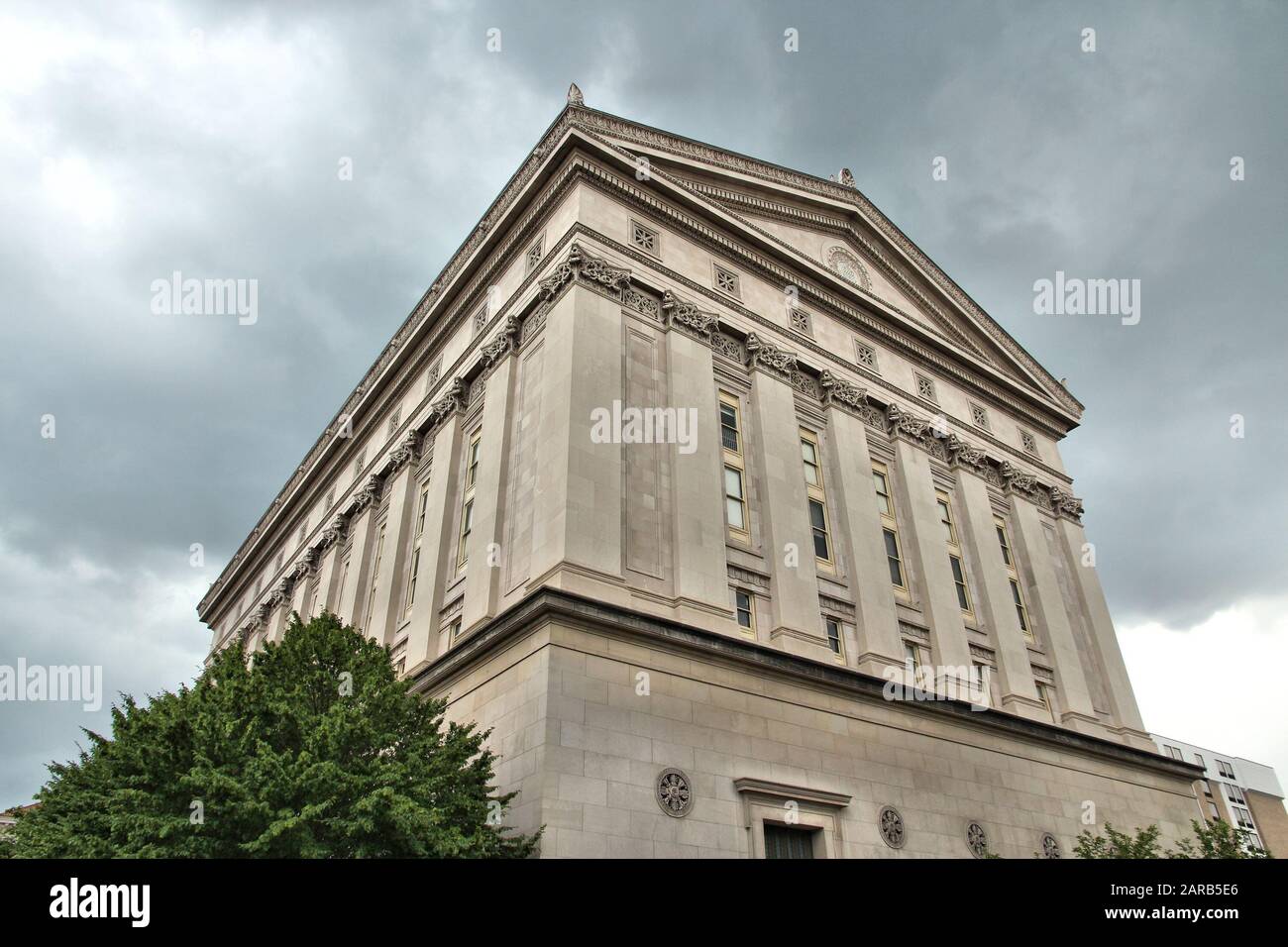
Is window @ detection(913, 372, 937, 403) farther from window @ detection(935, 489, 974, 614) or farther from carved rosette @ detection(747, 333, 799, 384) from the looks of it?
carved rosette @ detection(747, 333, 799, 384)

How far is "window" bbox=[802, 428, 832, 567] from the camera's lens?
29.1 metres

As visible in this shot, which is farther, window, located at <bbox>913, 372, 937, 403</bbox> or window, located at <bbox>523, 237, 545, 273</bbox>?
window, located at <bbox>913, 372, 937, 403</bbox>

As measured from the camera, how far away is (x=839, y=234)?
128 feet

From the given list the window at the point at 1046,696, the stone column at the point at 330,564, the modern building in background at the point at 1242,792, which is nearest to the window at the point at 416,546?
the stone column at the point at 330,564

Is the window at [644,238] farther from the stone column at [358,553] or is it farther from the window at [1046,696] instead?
the window at [1046,696]

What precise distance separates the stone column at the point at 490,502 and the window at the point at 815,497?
33.0ft

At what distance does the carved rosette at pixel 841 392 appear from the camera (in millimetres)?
32781

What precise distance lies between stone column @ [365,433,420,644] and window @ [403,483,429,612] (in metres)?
0.30

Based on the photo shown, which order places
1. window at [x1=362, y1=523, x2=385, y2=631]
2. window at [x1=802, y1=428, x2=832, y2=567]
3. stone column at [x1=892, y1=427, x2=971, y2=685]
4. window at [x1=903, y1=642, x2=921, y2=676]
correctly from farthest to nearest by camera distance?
window at [x1=362, y1=523, x2=385, y2=631] → stone column at [x1=892, y1=427, x2=971, y2=685] → window at [x1=802, y1=428, x2=832, y2=567] → window at [x1=903, y1=642, x2=921, y2=676]

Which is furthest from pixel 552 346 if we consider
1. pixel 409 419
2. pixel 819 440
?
pixel 409 419

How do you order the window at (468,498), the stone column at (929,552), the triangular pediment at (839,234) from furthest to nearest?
the triangular pediment at (839,234)
the stone column at (929,552)
the window at (468,498)

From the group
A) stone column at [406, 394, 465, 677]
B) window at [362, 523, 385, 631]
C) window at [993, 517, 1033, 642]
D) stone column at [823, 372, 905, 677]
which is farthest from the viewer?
window at [362, 523, 385, 631]

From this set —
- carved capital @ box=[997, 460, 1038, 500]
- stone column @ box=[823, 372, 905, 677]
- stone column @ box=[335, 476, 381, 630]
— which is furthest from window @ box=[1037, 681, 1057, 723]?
stone column @ box=[335, 476, 381, 630]
